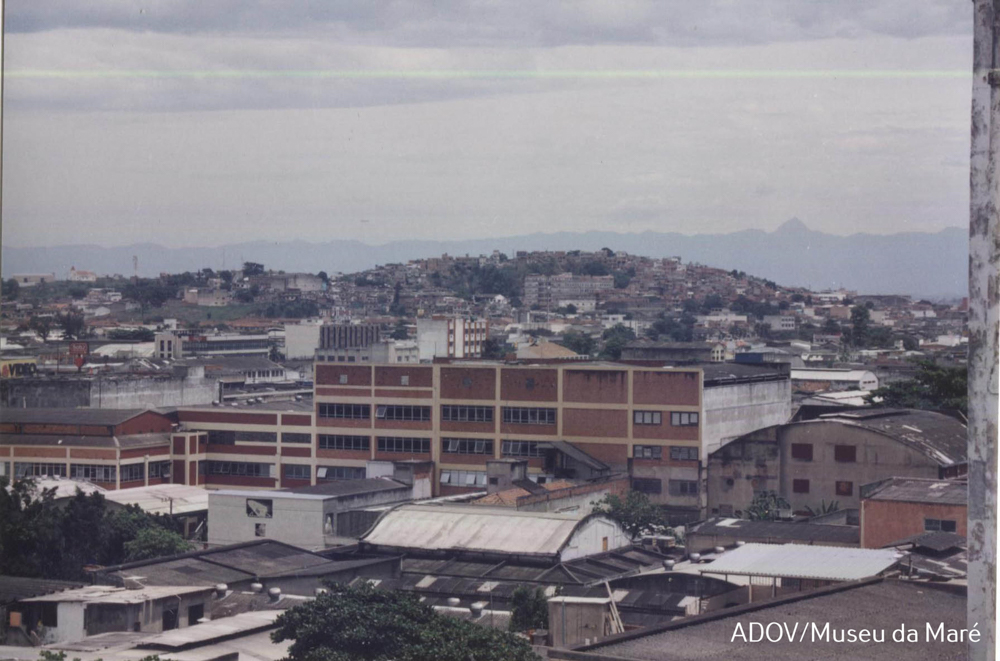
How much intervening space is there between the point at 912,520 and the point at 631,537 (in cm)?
313

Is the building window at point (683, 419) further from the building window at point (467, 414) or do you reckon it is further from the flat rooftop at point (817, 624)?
the flat rooftop at point (817, 624)

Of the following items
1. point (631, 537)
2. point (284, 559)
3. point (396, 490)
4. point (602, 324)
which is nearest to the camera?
point (284, 559)

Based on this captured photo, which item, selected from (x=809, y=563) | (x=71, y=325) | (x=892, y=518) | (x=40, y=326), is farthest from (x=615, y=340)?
(x=809, y=563)

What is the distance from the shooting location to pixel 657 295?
37.8 m

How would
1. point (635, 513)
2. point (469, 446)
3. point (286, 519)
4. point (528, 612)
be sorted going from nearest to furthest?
point (528, 612) → point (286, 519) → point (635, 513) → point (469, 446)

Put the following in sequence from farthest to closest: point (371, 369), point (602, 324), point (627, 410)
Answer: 1. point (602, 324)
2. point (371, 369)
3. point (627, 410)

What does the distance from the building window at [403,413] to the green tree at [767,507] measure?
3.85 meters

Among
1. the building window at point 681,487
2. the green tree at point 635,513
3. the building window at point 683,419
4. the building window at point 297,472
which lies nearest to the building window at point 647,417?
the building window at point 683,419

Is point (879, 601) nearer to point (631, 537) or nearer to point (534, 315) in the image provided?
point (631, 537)

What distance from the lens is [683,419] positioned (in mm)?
11477

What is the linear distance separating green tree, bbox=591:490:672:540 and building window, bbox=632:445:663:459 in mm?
1389

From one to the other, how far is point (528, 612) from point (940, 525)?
2021mm

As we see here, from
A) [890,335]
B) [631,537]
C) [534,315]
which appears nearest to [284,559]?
[631,537]

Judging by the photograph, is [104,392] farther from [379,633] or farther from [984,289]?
[984,289]
